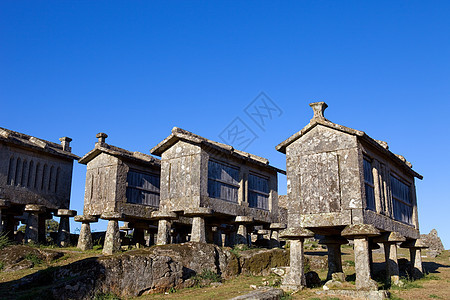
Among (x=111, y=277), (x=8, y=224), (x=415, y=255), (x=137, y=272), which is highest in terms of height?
(x=8, y=224)

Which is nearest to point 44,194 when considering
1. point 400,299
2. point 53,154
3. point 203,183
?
point 53,154

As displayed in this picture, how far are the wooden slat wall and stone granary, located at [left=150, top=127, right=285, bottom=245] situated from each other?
212cm

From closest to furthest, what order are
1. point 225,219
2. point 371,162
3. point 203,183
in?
point 371,162, point 203,183, point 225,219

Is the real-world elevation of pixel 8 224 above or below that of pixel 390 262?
above

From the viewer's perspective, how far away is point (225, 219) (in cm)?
2036

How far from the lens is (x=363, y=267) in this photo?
12.9 meters

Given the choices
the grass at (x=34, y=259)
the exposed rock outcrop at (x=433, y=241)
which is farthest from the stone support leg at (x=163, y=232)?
the exposed rock outcrop at (x=433, y=241)

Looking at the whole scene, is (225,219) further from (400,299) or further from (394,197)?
(400,299)

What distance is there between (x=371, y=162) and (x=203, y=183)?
6.59m

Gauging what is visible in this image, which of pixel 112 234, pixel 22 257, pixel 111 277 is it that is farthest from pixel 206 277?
pixel 22 257

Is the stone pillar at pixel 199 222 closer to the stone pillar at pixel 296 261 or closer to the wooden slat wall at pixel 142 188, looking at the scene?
the wooden slat wall at pixel 142 188

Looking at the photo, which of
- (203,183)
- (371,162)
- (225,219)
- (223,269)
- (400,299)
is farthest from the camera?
(225,219)

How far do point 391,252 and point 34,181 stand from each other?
15586 millimetres

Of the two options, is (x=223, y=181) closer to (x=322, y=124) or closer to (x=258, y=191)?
(x=258, y=191)
